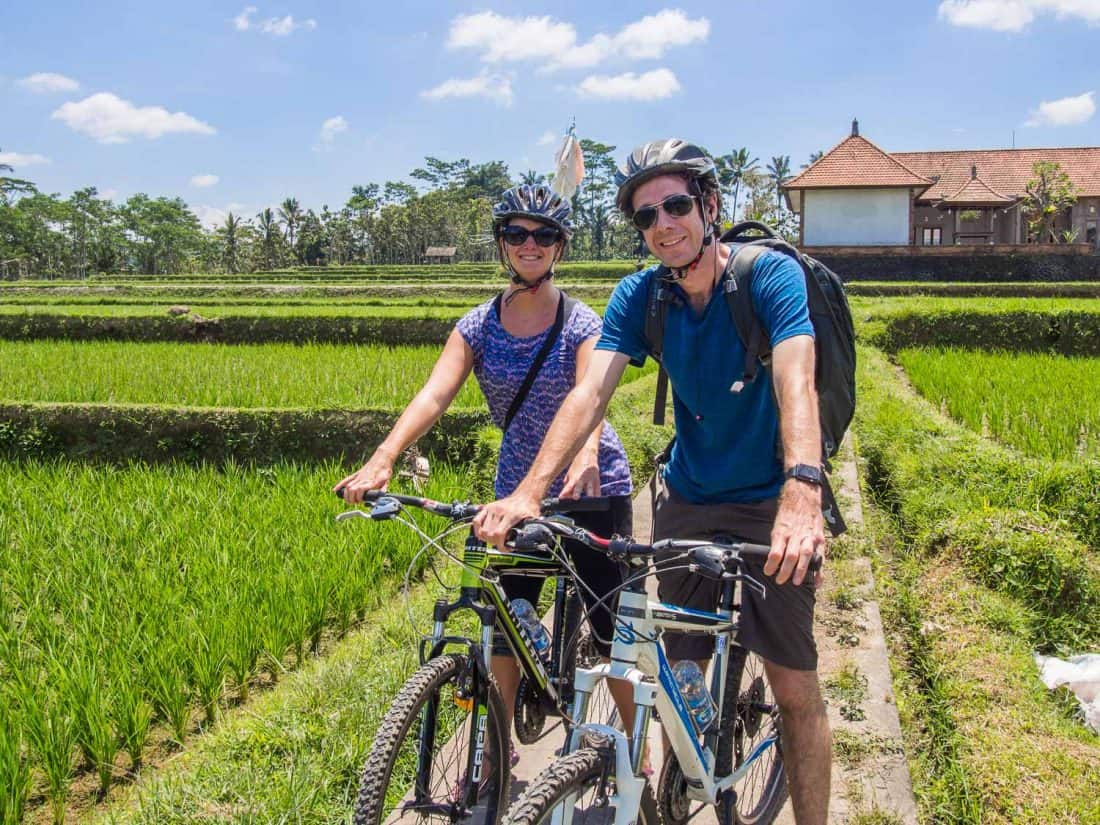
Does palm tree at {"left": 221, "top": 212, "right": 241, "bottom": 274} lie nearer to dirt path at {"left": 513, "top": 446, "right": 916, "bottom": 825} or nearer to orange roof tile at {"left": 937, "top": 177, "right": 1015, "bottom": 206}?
orange roof tile at {"left": 937, "top": 177, "right": 1015, "bottom": 206}

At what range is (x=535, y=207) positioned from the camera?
240cm

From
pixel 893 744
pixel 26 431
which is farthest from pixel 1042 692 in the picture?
pixel 26 431

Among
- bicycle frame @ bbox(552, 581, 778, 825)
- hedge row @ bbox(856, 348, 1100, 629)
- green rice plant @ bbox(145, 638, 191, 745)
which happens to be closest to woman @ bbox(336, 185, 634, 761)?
bicycle frame @ bbox(552, 581, 778, 825)

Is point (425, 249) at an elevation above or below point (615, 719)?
above

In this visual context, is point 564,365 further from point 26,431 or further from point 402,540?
point 26,431

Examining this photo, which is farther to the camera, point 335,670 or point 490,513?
point 335,670

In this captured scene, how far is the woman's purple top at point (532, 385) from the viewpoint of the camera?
98.3 inches

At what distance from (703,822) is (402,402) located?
19.0ft

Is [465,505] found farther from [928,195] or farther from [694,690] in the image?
[928,195]

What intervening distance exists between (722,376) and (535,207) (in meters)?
0.72

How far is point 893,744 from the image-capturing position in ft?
9.03

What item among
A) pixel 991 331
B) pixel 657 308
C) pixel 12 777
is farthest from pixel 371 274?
pixel 657 308

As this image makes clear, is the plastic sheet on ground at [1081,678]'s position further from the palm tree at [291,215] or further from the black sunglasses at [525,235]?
the palm tree at [291,215]

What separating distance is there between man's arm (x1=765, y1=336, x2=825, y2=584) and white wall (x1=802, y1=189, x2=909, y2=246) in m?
29.9
